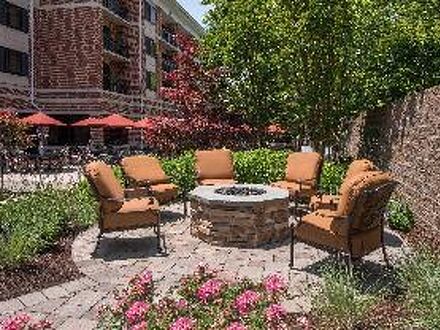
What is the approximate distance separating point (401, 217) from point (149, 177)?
583 centimetres

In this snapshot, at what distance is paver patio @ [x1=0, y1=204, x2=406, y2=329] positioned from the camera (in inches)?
259

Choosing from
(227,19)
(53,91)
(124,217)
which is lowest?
(124,217)

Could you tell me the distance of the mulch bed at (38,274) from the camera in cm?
727

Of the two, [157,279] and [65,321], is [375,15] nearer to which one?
[157,279]

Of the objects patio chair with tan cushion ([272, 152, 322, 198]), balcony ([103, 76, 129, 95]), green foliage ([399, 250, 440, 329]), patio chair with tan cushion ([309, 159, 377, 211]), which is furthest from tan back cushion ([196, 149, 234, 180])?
balcony ([103, 76, 129, 95])

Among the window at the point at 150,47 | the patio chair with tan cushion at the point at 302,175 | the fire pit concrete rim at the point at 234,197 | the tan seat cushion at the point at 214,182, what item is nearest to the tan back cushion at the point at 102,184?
the fire pit concrete rim at the point at 234,197

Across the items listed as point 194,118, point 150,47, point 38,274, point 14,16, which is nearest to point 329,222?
point 38,274

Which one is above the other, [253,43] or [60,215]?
[253,43]

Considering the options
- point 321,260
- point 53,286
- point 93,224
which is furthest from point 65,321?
point 93,224

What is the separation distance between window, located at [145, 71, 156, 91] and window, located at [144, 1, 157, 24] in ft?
14.4

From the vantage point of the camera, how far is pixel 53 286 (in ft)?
24.2

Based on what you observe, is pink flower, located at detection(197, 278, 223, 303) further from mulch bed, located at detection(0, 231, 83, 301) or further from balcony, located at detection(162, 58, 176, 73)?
balcony, located at detection(162, 58, 176, 73)

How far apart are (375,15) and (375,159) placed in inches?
194

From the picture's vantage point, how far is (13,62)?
113ft
